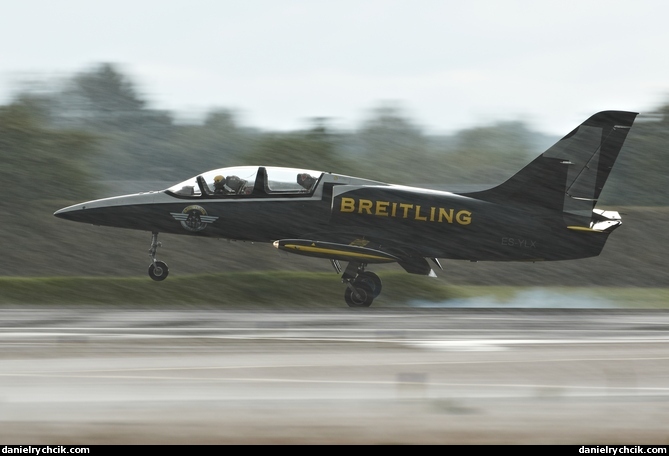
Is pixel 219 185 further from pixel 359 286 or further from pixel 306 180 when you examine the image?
pixel 359 286

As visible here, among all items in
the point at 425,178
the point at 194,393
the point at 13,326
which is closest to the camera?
the point at 194,393

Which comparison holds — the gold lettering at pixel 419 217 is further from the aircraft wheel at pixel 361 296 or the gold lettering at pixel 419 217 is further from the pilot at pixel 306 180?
the pilot at pixel 306 180

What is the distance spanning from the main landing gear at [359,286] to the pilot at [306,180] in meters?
1.87

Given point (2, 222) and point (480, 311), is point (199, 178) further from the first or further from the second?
point (2, 222)

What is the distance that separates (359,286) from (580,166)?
5.31 metres

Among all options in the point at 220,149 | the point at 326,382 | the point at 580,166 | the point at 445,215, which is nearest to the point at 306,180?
the point at 445,215

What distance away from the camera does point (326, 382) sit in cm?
1035

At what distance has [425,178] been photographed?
60281 millimetres

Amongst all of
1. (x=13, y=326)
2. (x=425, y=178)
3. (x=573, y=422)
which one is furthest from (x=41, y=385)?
(x=425, y=178)

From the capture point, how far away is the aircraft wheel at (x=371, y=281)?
2228 centimetres

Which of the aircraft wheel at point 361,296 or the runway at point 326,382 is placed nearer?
the runway at point 326,382

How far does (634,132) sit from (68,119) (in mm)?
37755

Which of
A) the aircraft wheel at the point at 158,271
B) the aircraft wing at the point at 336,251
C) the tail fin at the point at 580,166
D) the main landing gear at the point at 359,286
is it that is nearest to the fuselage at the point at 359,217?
the tail fin at the point at 580,166

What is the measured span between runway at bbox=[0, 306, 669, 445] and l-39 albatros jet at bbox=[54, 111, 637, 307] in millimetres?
5230
